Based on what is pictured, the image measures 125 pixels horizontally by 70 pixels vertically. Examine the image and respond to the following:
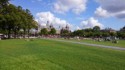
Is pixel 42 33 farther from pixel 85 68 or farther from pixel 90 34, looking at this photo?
pixel 85 68

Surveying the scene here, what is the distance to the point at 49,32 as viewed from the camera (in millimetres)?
199625

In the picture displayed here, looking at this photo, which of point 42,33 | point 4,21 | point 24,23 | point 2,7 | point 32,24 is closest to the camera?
point 2,7

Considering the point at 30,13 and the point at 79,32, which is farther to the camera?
the point at 79,32

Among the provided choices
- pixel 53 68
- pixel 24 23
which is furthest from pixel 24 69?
pixel 24 23

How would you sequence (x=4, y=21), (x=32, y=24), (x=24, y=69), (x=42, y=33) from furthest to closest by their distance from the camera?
(x=42, y=33)
(x=32, y=24)
(x=4, y=21)
(x=24, y=69)

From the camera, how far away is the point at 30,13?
10881 centimetres

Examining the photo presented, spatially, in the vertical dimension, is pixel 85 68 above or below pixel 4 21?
below

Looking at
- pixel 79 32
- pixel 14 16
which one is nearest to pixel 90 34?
pixel 79 32

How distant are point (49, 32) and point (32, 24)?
95.4 meters

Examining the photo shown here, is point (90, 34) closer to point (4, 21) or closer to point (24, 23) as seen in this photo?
point (24, 23)

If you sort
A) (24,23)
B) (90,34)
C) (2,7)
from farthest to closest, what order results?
(90,34) → (24,23) → (2,7)

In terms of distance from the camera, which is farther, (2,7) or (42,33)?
(42,33)

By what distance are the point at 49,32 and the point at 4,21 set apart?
122m

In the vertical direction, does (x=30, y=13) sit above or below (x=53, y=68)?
above
